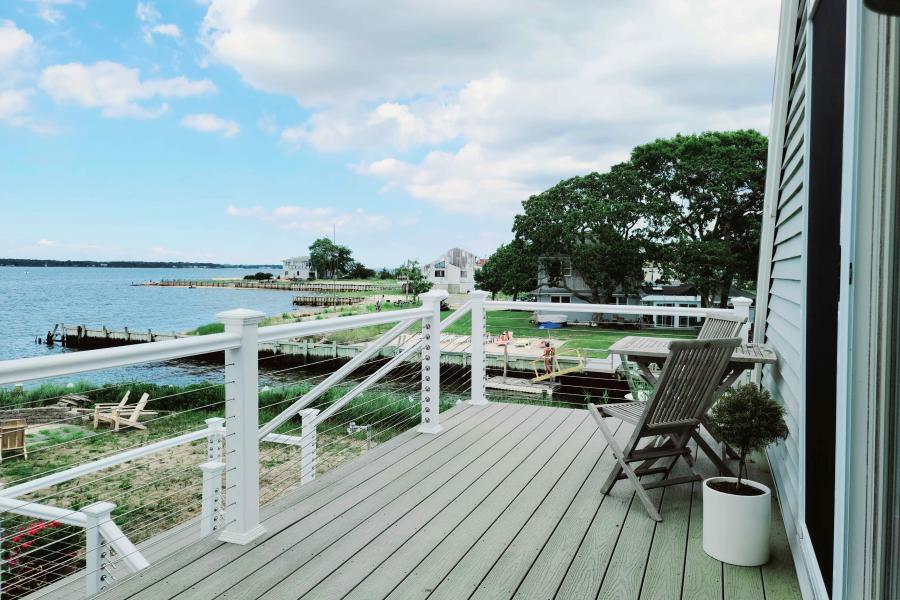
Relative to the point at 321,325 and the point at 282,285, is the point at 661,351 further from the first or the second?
the point at 282,285

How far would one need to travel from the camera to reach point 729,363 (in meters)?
3.85

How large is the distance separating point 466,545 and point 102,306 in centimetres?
6879

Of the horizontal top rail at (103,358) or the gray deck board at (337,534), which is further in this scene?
the gray deck board at (337,534)

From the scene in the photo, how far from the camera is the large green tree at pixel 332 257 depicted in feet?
259

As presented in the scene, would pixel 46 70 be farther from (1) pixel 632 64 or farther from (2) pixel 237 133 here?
(1) pixel 632 64

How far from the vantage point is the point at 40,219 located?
64562 mm

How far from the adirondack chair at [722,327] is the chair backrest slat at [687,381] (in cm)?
87

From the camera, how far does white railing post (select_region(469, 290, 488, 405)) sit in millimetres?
5887

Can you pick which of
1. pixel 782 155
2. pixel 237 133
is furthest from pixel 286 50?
pixel 237 133

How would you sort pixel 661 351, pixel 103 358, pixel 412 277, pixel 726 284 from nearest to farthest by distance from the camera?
1. pixel 103 358
2. pixel 661 351
3. pixel 726 284
4. pixel 412 277

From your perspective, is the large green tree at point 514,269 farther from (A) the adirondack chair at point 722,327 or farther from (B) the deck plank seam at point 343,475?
(A) the adirondack chair at point 722,327

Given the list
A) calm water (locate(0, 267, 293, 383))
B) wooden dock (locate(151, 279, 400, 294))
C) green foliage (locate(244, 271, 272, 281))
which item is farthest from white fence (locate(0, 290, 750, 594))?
green foliage (locate(244, 271, 272, 281))

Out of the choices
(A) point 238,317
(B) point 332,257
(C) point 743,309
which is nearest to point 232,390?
(A) point 238,317

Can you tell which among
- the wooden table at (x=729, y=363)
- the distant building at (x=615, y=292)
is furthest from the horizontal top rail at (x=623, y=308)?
the distant building at (x=615, y=292)
